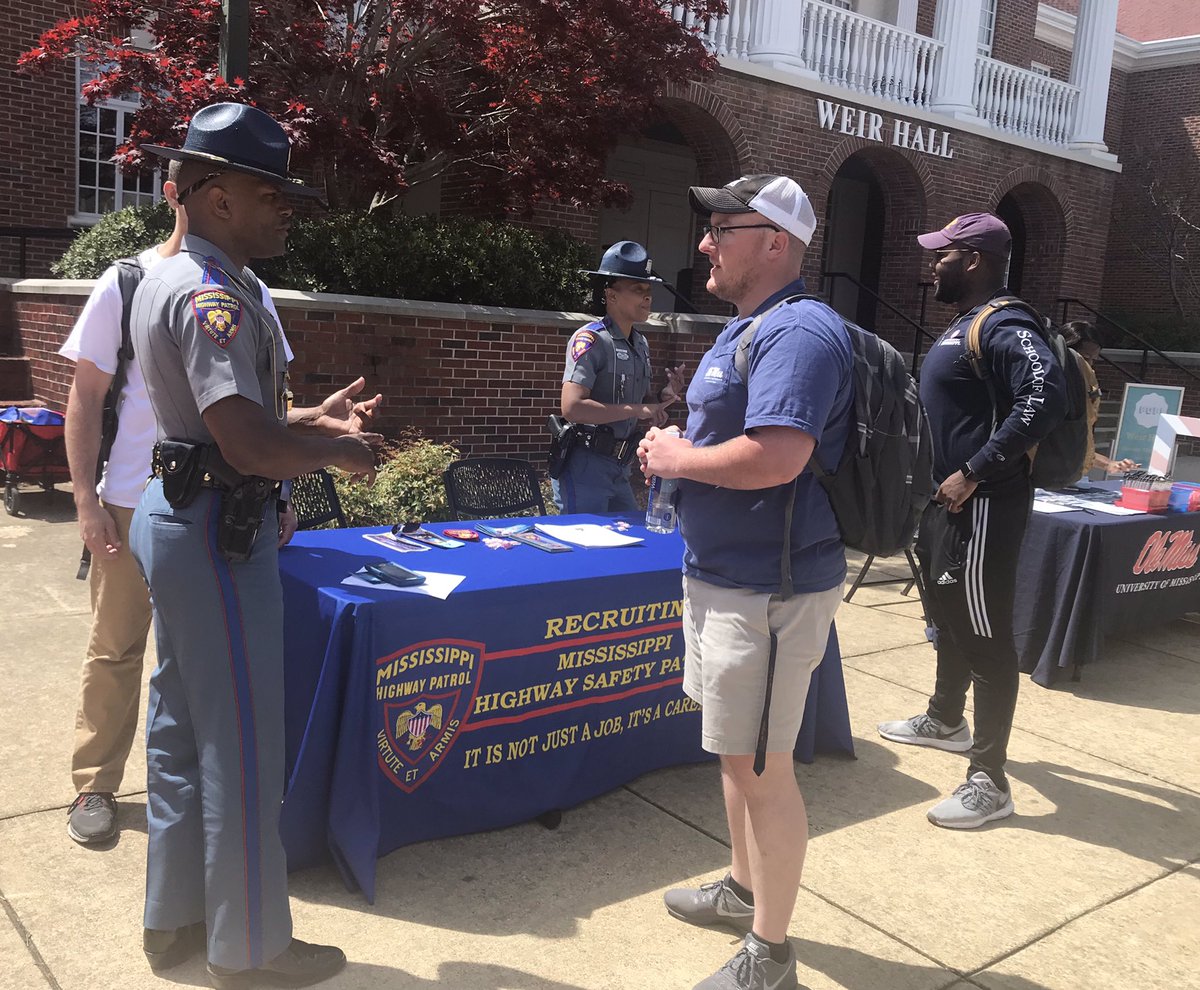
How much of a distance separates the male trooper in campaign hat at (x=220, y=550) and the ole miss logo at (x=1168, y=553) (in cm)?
485

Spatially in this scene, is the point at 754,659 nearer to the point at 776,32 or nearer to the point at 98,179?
the point at 98,179

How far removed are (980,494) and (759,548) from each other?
5.79ft

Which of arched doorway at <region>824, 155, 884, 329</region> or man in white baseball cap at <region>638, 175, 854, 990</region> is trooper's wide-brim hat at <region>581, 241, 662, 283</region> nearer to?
man in white baseball cap at <region>638, 175, 854, 990</region>

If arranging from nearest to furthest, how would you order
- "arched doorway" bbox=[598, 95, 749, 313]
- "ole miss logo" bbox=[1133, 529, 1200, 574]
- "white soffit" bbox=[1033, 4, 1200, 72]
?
"ole miss logo" bbox=[1133, 529, 1200, 574] < "arched doorway" bbox=[598, 95, 749, 313] < "white soffit" bbox=[1033, 4, 1200, 72]

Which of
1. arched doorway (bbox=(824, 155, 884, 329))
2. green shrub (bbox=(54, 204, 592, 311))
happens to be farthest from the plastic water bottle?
arched doorway (bbox=(824, 155, 884, 329))

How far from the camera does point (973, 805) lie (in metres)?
3.80

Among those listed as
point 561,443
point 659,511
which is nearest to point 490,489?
point 561,443

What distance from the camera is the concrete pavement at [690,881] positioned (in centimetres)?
277

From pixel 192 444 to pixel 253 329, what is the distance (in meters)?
0.29

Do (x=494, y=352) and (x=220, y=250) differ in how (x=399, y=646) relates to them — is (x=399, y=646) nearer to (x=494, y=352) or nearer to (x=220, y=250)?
(x=220, y=250)

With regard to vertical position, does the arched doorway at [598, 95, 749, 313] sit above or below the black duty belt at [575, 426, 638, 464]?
above

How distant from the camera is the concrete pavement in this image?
9.10 ft

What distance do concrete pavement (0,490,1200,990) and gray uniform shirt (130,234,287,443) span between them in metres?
1.41

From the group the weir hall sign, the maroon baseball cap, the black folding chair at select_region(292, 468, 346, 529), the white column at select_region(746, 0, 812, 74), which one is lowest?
the black folding chair at select_region(292, 468, 346, 529)
